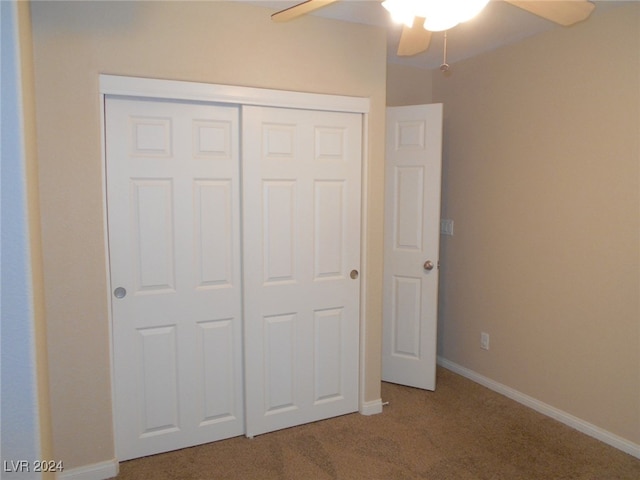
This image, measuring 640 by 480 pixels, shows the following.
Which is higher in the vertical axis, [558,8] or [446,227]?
[558,8]

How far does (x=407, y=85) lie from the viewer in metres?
3.65

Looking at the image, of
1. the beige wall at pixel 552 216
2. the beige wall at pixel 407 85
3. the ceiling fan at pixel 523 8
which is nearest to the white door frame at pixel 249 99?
the ceiling fan at pixel 523 8

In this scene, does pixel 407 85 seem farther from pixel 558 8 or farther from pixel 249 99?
pixel 558 8

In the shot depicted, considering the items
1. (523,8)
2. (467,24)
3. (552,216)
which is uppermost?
(467,24)

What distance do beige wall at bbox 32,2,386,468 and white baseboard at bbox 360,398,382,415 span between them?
4.83 feet

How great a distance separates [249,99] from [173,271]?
1.02 metres

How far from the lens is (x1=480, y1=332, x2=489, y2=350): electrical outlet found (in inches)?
131

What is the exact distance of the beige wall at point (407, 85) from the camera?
141 inches

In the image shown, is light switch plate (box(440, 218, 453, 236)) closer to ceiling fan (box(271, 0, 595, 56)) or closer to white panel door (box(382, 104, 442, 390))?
white panel door (box(382, 104, 442, 390))

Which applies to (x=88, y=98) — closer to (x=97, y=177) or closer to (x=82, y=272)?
(x=97, y=177)

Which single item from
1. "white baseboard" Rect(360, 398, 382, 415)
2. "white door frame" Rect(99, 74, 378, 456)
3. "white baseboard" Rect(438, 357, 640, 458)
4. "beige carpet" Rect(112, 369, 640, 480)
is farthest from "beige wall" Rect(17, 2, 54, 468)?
"white baseboard" Rect(438, 357, 640, 458)

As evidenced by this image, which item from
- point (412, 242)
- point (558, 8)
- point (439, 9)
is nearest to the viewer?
point (439, 9)

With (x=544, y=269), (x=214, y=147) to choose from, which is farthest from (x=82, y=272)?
(x=544, y=269)

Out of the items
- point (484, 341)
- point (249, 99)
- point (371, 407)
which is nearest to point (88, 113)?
point (249, 99)
